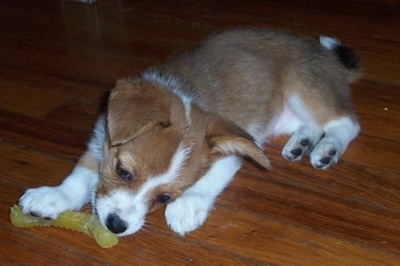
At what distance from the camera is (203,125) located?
266cm

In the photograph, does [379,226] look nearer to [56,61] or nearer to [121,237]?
[121,237]

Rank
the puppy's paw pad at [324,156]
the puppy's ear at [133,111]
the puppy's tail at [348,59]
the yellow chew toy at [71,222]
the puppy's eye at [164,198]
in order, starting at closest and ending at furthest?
the puppy's ear at [133,111], the puppy's eye at [164,198], the yellow chew toy at [71,222], the puppy's paw pad at [324,156], the puppy's tail at [348,59]

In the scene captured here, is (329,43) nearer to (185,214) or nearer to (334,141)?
(334,141)

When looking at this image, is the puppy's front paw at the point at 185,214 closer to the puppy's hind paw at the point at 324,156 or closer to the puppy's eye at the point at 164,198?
the puppy's eye at the point at 164,198

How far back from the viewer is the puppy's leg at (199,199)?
107 inches

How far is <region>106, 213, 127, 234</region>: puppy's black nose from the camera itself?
2439mm

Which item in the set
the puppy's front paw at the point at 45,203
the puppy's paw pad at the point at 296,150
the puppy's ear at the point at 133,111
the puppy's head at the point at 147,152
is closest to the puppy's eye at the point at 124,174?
the puppy's head at the point at 147,152

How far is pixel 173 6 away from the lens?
539cm

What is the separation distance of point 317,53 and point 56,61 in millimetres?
1895

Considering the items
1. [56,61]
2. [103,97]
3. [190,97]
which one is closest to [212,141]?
[190,97]

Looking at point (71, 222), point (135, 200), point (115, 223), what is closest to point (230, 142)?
point (135, 200)

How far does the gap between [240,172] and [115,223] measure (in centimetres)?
91

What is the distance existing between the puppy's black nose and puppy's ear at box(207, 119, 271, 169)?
506 mm

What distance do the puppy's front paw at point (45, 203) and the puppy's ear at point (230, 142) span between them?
699mm
